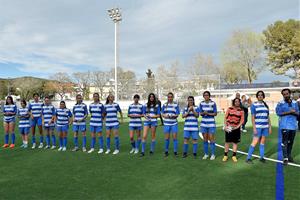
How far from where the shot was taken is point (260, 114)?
259 inches

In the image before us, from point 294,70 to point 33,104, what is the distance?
41822mm

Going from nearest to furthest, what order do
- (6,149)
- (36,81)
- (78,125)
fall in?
(78,125)
(6,149)
(36,81)

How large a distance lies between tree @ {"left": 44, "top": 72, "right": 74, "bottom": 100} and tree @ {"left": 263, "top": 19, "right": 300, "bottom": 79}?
40.1m

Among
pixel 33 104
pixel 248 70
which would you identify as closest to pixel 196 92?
pixel 248 70

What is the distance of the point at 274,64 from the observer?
1670 inches

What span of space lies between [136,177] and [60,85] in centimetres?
6072

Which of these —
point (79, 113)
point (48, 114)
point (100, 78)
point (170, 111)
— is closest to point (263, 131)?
point (170, 111)

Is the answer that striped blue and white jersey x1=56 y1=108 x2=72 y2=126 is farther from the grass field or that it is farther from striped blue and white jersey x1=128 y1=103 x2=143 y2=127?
striped blue and white jersey x1=128 y1=103 x2=143 y2=127

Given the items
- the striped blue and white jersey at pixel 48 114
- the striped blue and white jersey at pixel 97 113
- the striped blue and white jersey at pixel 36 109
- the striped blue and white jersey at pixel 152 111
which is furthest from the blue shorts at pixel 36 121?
the striped blue and white jersey at pixel 152 111

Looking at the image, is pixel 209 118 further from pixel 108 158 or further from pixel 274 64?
pixel 274 64

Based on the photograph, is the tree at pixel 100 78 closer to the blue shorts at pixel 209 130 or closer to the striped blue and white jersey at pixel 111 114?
the striped blue and white jersey at pixel 111 114

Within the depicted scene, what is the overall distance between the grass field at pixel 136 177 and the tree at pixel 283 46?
37.9 m

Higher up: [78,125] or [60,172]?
[78,125]

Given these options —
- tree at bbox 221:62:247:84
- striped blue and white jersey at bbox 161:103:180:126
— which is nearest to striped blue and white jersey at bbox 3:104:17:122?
striped blue and white jersey at bbox 161:103:180:126
